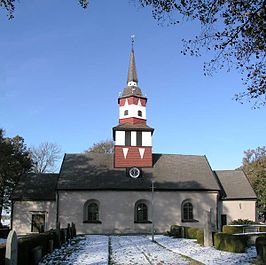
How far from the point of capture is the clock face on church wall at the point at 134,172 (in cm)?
3578

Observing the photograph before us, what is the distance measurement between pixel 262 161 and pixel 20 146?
34.5 m

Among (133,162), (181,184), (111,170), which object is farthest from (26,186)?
(181,184)

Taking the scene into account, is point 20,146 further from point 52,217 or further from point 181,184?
point 181,184

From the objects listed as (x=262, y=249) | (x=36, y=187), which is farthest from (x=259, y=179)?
(x=262, y=249)

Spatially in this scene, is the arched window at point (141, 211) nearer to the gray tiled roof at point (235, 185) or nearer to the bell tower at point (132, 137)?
the bell tower at point (132, 137)

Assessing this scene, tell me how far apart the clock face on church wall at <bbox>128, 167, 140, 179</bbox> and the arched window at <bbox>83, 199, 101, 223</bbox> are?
4.32 meters

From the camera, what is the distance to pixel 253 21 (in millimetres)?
7980

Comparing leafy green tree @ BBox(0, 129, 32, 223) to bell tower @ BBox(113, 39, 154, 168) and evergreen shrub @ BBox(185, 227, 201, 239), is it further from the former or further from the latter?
evergreen shrub @ BBox(185, 227, 201, 239)

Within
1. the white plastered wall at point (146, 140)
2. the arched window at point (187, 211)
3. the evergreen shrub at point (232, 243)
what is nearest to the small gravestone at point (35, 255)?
the evergreen shrub at point (232, 243)

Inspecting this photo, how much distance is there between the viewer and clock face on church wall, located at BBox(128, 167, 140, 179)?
35781 millimetres

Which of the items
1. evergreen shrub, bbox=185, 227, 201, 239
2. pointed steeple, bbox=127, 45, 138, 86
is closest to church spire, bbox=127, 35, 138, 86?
pointed steeple, bbox=127, 45, 138, 86

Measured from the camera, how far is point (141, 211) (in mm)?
34875

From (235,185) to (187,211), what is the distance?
731cm

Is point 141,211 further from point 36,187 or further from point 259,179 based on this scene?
point 259,179
